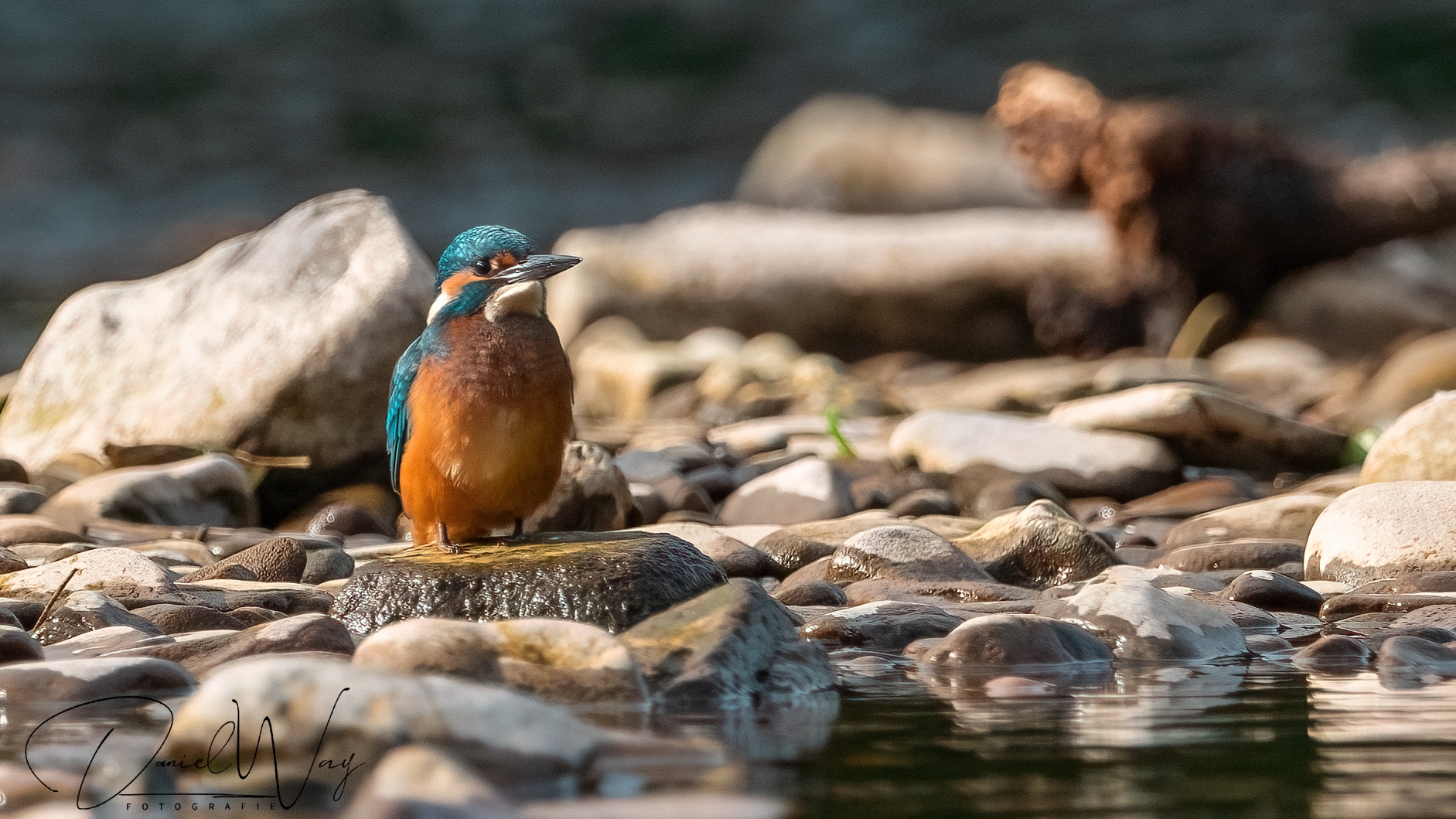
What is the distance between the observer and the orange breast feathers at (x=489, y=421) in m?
3.61

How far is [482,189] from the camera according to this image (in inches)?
797

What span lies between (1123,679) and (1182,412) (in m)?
3.61

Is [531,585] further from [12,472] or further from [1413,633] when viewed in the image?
[12,472]

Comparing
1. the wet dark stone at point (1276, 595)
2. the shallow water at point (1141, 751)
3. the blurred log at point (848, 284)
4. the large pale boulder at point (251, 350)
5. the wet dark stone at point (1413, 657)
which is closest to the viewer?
the shallow water at point (1141, 751)

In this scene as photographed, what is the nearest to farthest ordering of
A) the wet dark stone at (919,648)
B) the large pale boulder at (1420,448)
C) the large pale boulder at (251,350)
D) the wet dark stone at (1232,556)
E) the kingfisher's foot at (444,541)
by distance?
the wet dark stone at (919,648) < the kingfisher's foot at (444,541) < the wet dark stone at (1232,556) < the large pale boulder at (1420,448) < the large pale boulder at (251,350)

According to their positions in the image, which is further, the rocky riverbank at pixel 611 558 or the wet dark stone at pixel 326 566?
the wet dark stone at pixel 326 566

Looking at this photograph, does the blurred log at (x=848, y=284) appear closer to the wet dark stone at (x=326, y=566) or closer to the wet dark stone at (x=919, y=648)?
the wet dark stone at (x=326, y=566)

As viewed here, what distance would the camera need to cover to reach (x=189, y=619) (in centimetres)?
364

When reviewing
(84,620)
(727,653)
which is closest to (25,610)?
(84,620)

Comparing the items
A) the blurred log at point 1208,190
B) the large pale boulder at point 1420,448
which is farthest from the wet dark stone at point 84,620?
the blurred log at point 1208,190

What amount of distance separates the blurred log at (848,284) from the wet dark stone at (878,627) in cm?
859

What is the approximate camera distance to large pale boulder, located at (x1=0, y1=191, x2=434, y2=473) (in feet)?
19.8

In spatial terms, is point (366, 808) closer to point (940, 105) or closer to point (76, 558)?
point (76, 558)

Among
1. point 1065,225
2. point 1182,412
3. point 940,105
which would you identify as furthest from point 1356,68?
point 1182,412
